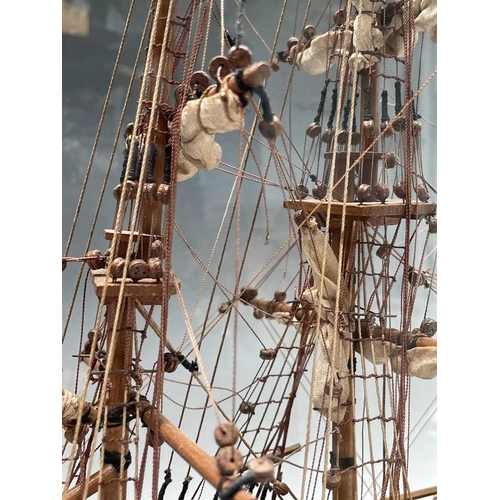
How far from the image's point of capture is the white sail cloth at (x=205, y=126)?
118 cm

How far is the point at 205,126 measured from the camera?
52.1 inches

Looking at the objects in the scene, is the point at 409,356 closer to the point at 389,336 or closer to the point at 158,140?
the point at 389,336

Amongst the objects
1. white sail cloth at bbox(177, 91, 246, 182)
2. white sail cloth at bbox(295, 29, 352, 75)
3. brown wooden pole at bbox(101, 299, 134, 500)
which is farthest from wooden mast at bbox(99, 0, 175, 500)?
white sail cloth at bbox(295, 29, 352, 75)

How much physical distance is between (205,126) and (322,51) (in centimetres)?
117

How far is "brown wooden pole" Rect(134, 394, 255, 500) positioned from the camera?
1.17 metres

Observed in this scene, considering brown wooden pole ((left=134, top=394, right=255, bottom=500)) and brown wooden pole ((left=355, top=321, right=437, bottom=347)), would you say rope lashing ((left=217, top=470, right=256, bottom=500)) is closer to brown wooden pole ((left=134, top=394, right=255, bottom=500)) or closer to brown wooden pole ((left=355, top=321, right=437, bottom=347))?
brown wooden pole ((left=134, top=394, right=255, bottom=500))

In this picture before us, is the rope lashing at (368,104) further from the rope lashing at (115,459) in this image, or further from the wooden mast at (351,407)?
the rope lashing at (115,459)

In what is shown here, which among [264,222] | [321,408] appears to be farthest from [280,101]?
[321,408]

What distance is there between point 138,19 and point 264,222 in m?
1.14

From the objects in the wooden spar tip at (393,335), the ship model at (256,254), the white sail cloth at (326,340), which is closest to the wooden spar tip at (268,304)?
the ship model at (256,254)

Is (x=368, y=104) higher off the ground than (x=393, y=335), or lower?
higher

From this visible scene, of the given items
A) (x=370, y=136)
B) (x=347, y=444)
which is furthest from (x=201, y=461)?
(x=370, y=136)

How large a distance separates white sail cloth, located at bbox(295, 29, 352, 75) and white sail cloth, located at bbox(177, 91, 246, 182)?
0.90m
